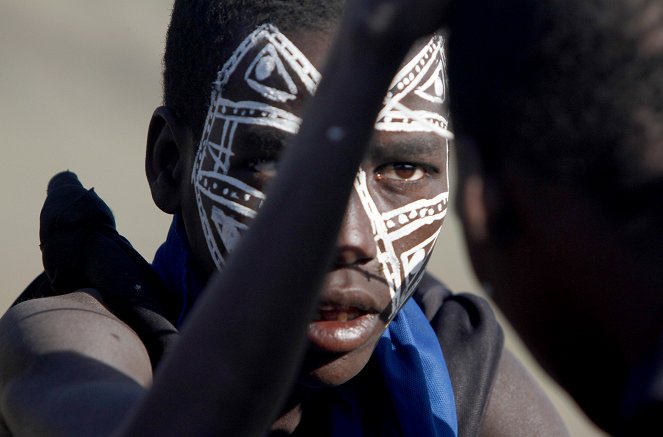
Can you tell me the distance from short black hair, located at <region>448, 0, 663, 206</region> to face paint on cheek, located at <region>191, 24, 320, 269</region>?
103cm

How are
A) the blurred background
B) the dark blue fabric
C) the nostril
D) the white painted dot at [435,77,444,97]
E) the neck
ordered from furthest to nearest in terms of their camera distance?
the blurred background
the neck
the dark blue fabric
the white painted dot at [435,77,444,97]
the nostril

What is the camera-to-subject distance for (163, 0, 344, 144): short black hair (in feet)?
8.03

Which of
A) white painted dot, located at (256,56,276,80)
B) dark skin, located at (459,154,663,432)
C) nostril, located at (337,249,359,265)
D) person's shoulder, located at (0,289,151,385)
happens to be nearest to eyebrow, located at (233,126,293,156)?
white painted dot, located at (256,56,276,80)

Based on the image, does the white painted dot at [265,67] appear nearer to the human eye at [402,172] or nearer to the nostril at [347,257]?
the human eye at [402,172]

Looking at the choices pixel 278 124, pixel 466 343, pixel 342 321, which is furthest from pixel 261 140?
pixel 466 343

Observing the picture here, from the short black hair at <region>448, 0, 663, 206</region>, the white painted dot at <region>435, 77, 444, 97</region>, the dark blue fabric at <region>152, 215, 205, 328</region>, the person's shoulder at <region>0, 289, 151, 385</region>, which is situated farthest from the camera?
the dark blue fabric at <region>152, 215, 205, 328</region>

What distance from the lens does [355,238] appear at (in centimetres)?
231

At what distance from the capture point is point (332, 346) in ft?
7.68

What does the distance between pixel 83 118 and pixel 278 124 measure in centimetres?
795

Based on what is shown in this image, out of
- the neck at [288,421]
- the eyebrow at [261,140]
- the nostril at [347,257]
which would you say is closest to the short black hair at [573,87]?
the nostril at [347,257]

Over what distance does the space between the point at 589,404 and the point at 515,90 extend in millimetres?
374

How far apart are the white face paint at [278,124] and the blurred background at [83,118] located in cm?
463

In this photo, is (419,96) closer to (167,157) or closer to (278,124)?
(278,124)

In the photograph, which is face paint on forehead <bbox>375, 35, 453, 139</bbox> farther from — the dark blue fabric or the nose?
the dark blue fabric
